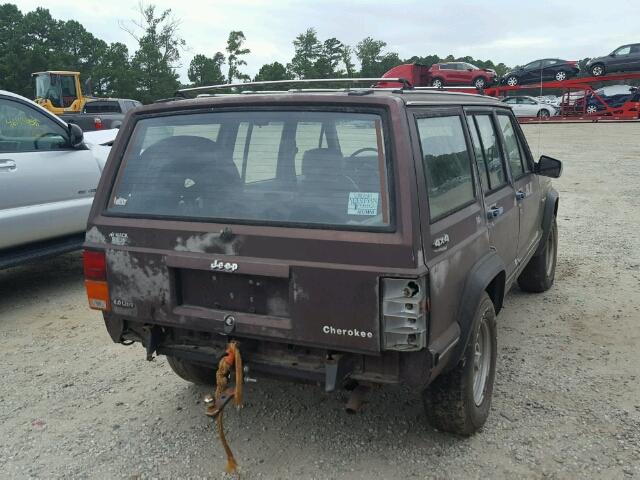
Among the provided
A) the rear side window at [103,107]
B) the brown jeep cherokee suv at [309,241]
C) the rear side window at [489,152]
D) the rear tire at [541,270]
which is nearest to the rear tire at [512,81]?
the rear side window at [103,107]

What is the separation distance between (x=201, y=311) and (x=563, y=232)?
6558mm

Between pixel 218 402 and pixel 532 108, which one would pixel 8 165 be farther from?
pixel 532 108

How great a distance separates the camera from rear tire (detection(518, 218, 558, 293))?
5387 millimetres

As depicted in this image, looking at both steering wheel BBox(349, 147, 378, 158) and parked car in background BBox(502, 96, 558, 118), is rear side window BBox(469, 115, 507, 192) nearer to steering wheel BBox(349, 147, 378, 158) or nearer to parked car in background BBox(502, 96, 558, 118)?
steering wheel BBox(349, 147, 378, 158)

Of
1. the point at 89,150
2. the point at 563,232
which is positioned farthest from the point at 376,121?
the point at 563,232

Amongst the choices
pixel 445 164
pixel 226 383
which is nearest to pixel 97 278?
pixel 226 383

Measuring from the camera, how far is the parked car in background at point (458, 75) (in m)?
29.5

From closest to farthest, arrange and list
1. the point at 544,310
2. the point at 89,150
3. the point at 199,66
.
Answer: the point at 544,310 → the point at 89,150 → the point at 199,66

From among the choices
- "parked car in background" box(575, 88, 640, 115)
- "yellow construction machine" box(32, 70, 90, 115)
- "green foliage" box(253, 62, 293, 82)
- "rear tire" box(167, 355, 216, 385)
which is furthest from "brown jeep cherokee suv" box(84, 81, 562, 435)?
"green foliage" box(253, 62, 293, 82)

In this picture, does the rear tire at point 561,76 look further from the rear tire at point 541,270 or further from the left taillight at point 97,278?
the left taillight at point 97,278

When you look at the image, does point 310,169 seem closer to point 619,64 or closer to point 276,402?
point 276,402

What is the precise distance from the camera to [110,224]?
3.01m

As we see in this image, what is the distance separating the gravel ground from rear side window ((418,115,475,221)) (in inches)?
37.8

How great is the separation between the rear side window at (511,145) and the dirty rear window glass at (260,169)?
1.98 m
